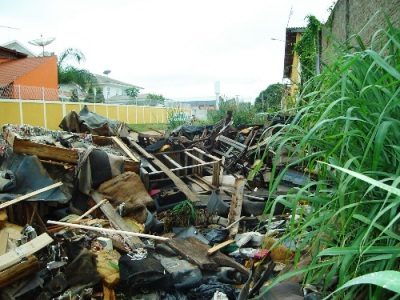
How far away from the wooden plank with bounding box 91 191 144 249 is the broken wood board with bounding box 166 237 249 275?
557 mm

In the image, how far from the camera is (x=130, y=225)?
4.91 metres

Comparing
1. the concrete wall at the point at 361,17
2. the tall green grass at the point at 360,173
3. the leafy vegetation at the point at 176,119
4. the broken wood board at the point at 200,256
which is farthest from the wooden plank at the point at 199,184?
the leafy vegetation at the point at 176,119

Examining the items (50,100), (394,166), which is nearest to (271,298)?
(394,166)

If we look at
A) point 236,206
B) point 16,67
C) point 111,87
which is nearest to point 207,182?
point 236,206

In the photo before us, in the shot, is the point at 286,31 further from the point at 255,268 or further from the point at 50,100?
the point at 255,268

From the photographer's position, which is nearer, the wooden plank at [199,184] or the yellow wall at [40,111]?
the wooden plank at [199,184]

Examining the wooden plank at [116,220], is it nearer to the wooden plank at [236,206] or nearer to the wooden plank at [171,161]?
the wooden plank at [236,206]

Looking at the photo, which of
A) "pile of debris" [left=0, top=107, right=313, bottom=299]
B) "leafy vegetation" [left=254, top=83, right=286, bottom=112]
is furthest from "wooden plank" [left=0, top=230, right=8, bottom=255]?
"leafy vegetation" [left=254, top=83, right=286, bottom=112]

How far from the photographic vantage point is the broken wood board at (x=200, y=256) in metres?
3.54

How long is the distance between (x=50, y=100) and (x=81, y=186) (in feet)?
35.8

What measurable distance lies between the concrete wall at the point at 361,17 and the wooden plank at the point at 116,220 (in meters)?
3.12

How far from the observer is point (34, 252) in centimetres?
335

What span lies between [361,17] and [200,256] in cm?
448

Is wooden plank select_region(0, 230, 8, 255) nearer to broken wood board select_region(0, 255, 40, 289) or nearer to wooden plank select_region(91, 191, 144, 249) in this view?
broken wood board select_region(0, 255, 40, 289)
